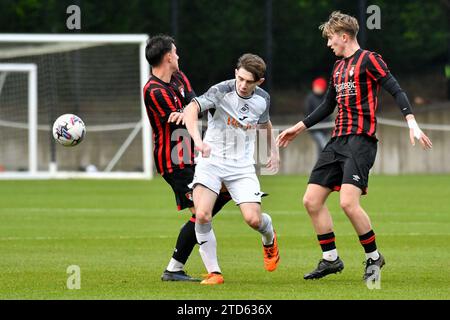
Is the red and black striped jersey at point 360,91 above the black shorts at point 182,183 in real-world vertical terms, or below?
above

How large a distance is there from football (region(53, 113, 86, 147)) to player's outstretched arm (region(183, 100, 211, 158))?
1.90 metres

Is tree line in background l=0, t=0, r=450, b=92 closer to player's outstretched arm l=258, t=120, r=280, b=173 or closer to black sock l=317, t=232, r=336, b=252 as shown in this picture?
player's outstretched arm l=258, t=120, r=280, b=173

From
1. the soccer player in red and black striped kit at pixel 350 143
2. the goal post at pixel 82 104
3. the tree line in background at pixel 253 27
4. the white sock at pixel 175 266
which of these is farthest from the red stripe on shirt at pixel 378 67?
the tree line in background at pixel 253 27

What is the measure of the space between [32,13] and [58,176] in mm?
4970

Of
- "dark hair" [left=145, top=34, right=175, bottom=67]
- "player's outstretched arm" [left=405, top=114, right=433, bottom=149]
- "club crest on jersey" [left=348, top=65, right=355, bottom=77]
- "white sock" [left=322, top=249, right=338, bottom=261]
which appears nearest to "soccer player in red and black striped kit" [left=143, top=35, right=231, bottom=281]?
"dark hair" [left=145, top=34, right=175, bottom=67]

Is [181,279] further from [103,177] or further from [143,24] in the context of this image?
[143,24]

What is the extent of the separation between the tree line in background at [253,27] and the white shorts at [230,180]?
59.0 feet

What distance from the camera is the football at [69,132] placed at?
10648mm

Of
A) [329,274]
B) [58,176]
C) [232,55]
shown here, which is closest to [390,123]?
[232,55]

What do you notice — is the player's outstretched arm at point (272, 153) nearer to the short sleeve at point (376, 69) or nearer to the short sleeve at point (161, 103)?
the short sleeve at point (161, 103)

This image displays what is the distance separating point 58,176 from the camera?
25.8 meters

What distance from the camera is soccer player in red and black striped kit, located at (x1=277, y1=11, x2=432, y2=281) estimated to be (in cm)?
930

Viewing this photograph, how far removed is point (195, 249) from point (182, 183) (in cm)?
268

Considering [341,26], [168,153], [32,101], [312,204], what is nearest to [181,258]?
[168,153]
